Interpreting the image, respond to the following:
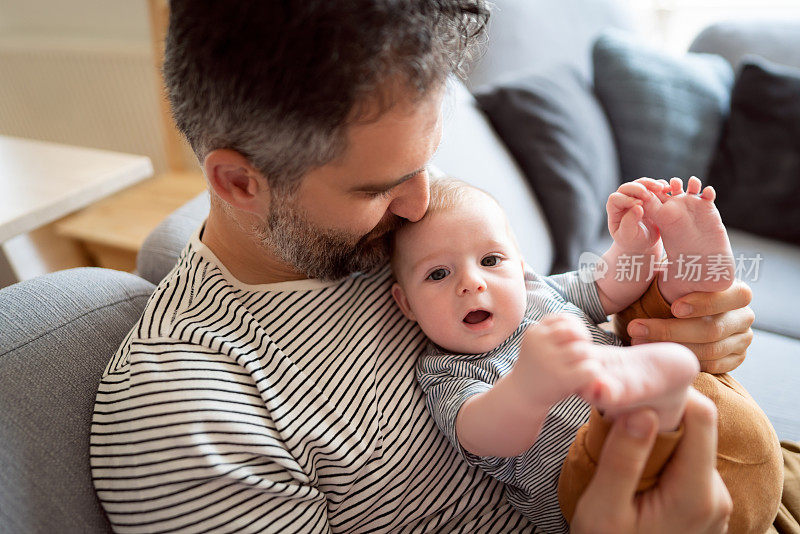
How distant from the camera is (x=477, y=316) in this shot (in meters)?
1.00

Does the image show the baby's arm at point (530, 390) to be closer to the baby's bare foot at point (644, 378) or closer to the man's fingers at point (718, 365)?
the baby's bare foot at point (644, 378)

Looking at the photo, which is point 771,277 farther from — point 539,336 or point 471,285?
point 539,336

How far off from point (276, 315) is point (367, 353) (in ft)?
0.53

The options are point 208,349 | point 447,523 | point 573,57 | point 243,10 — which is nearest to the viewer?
point 243,10

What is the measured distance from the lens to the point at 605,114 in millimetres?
2041

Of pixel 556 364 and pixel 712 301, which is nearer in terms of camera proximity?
pixel 556 364

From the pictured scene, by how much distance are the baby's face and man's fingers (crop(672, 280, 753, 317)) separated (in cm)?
25

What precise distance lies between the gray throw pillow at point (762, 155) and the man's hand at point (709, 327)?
3.99 feet

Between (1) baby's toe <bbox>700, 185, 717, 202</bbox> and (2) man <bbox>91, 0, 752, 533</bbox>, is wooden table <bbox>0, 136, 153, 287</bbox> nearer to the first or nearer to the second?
(2) man <bbox>91, 0, 752, 533</bbox>

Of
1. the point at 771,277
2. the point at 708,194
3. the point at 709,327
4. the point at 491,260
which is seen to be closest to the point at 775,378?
the point at 771,277

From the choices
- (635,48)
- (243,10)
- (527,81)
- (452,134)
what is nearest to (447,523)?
(243,10)

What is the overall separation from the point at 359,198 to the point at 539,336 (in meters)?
0.38

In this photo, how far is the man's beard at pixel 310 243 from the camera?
95cm

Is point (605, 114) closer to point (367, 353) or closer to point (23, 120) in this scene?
point (367, 353)
